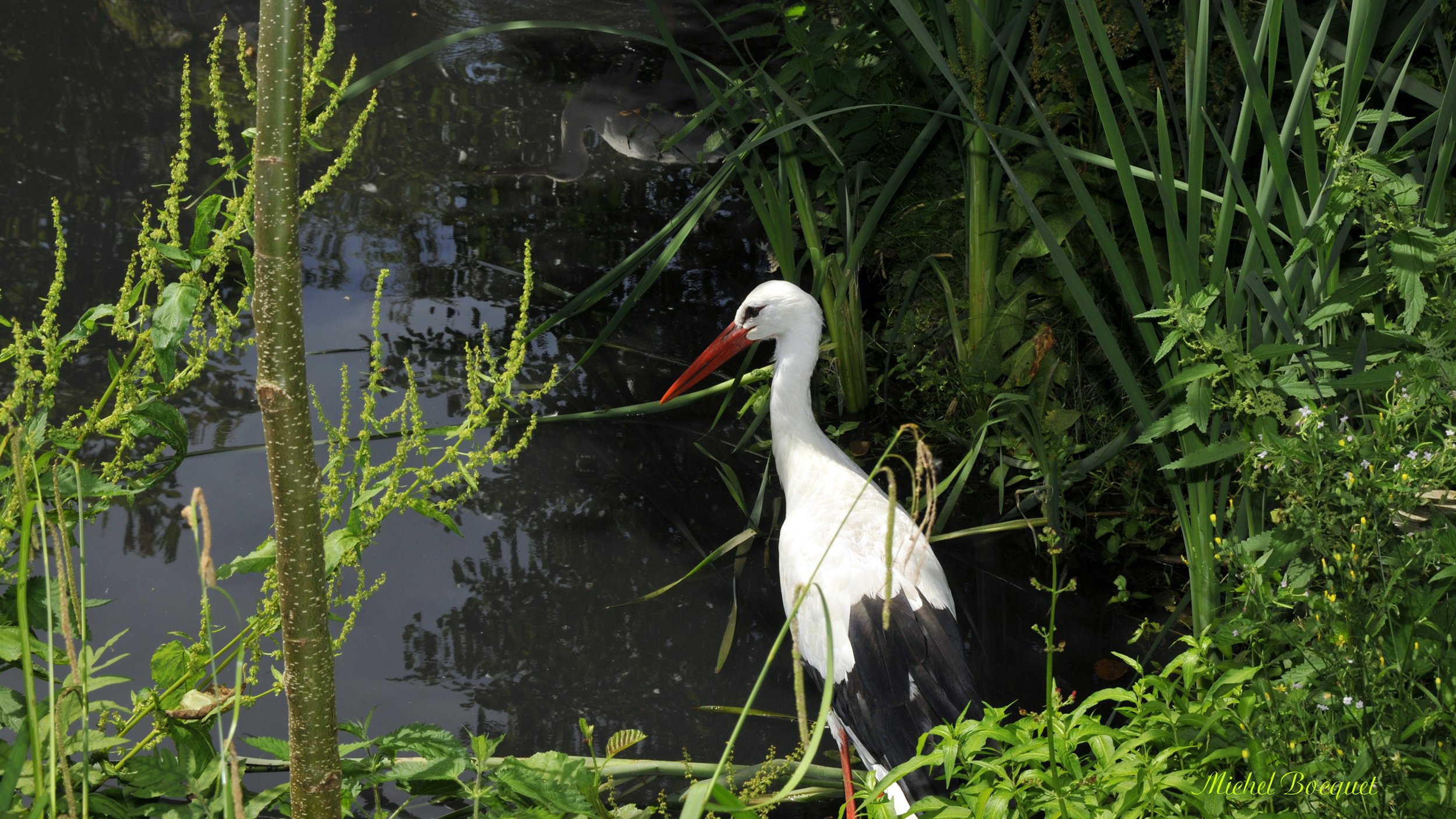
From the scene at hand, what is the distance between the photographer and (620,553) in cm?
275

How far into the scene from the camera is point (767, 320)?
2.77m

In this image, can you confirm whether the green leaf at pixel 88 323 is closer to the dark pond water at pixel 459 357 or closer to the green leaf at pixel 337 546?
the green leaf at pixel 337 546

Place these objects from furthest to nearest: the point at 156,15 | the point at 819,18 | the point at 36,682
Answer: the point at 156,15
the point at 819,18
the point at 36,682

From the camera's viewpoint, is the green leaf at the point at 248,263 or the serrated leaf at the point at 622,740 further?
the serrated leaf at the point at 622,740

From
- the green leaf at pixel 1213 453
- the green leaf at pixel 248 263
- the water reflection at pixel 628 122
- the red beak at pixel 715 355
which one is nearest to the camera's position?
the green leaf at pixel 248 263

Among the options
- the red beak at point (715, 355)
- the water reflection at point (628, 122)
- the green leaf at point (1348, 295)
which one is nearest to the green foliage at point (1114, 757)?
the green leaf at point (1348, 295)

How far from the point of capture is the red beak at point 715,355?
290 cm

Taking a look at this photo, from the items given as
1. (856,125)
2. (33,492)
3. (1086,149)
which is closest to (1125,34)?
(1086,149)

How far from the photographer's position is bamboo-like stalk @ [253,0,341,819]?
73 cm

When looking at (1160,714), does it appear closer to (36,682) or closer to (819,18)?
(36,682)

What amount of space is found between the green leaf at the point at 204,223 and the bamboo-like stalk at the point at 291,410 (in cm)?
38

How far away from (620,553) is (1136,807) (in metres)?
1.61

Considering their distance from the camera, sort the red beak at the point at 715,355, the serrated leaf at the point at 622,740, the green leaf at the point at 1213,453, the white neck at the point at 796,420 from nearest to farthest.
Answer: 1. the serrated leaf at the point at 622,740
2. the green leaf at the point at 1213,453
3. the white neck at the point at 796,420
4. the red beak at the point at 715,355

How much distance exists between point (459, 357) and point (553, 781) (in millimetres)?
2063
